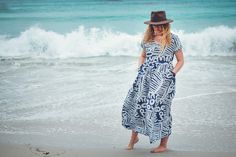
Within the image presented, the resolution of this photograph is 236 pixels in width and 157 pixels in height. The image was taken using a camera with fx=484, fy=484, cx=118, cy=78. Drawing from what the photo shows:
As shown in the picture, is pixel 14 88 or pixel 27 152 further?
pixel 14 88

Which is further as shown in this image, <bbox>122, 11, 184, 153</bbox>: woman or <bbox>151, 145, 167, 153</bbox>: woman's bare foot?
<bbox>151, 145, 167, 153</bbox>: woman's bare foot

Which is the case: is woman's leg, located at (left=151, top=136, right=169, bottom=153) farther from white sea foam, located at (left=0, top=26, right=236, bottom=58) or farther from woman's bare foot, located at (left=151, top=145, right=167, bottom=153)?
white sea foam, located at (left=0, top=26, right=236, bottom=58)

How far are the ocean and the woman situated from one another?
414mm

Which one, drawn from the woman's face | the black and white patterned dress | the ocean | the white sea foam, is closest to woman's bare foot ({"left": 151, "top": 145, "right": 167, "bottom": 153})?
the black and white patterned dress

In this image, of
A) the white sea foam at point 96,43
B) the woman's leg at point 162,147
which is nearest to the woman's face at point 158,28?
the woman's leg at point 162,147

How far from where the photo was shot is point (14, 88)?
525 cm

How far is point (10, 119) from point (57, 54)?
4.33 m

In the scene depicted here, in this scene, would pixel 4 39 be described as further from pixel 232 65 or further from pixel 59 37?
pixel 232 65

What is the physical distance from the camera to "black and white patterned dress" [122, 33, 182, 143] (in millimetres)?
2906

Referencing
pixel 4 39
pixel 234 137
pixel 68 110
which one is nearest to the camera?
pixel 234 137

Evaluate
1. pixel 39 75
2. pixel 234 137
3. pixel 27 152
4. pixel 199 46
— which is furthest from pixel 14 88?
pixel 199 46

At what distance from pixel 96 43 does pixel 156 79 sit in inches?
251

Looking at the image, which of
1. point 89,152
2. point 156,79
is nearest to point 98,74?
point 89,152

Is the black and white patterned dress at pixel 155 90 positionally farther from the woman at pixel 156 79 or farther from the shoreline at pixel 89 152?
the shoreline at pixel 89 152
